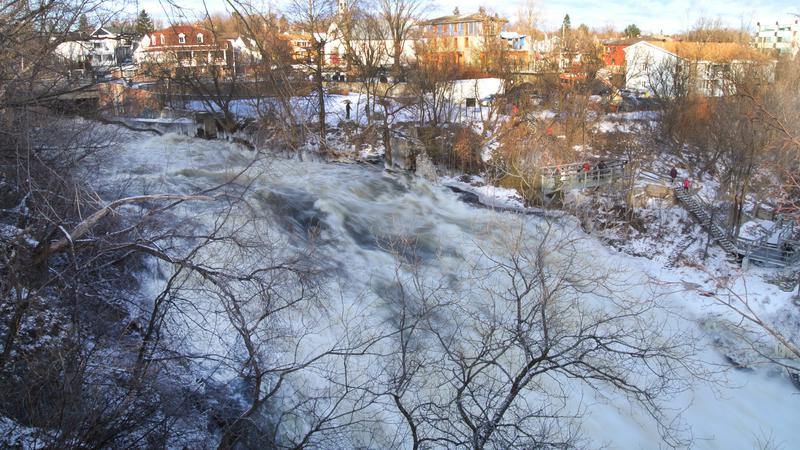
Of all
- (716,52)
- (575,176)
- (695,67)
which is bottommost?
(575,176)

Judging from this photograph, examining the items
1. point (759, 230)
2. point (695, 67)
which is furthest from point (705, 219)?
point (695, 67)

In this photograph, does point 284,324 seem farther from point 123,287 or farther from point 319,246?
point 319,246

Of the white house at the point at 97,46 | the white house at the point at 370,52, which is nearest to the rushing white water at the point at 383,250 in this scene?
the white house at the point at 97,46

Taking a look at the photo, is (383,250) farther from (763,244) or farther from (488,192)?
(763,244)

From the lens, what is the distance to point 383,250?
1507 centimetres

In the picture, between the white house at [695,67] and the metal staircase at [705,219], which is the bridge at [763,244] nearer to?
the metal staircase at [705,219]

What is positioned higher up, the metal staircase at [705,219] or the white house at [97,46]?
the white house at [97,46]

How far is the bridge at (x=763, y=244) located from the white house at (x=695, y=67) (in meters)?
10.3

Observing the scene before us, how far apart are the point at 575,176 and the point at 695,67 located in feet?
52.8

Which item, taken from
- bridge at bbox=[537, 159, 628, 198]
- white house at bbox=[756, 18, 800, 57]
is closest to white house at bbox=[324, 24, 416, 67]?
bridge at bbox=[537, 159, 628, 198]

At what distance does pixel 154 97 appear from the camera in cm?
2602

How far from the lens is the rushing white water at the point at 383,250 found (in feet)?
32.3

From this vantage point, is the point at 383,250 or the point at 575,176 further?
the point at 575,176

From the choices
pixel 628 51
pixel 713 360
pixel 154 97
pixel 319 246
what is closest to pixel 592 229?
pixel 713 360
